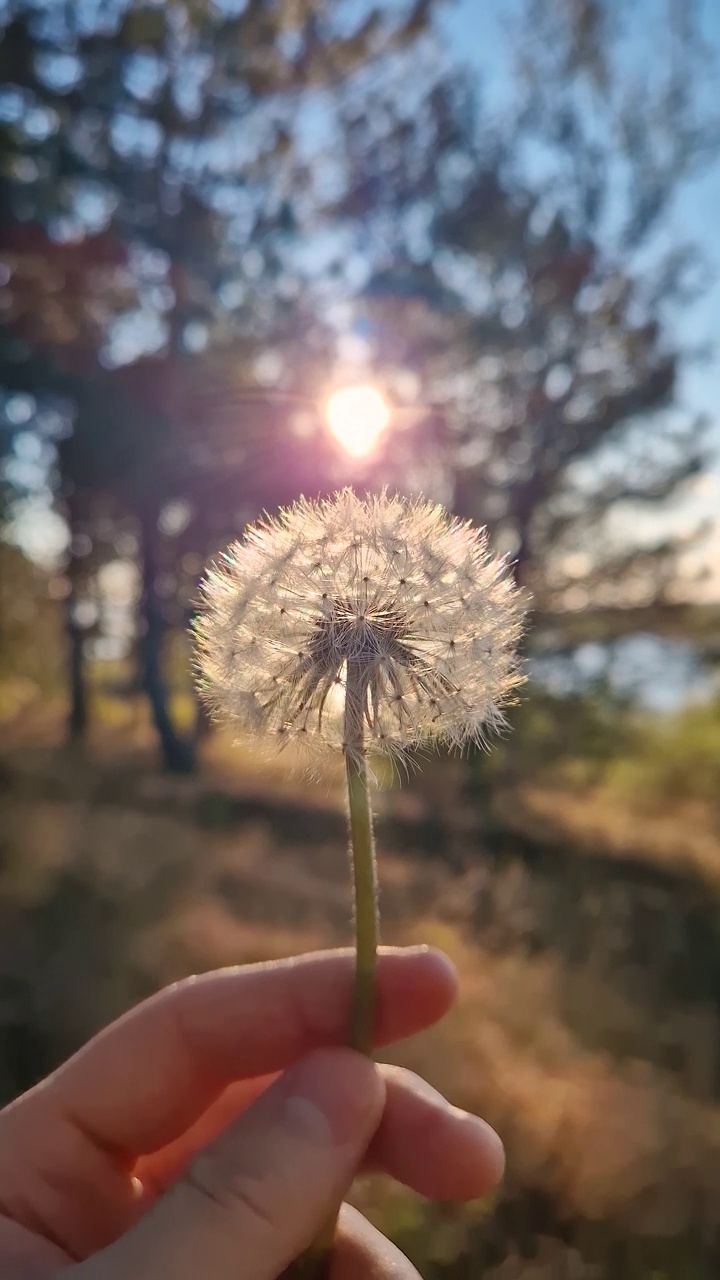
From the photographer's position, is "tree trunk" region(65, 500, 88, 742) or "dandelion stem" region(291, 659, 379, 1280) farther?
"tree trunk" region(65, 500, 88, 742)

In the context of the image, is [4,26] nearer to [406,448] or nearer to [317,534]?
[406,448]

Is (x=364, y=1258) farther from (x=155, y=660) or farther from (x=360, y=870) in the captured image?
(x=155, y=660)

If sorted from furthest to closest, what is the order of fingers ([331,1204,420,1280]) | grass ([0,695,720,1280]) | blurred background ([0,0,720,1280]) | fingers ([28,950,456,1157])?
blurred background ([0,0,720,1280]) → grass ([0,695,720,1280]) → fingers ([28,950,456,1157]) → fingers ([331,1204,420,1280])

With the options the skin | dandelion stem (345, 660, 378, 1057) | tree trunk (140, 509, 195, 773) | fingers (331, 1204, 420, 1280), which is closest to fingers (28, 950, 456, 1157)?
the skin

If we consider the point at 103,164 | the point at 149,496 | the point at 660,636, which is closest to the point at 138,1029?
the point at 660,636

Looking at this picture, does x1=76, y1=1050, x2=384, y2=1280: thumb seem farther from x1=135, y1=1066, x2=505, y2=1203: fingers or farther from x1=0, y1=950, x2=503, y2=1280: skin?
x1=135, y1=1066, x2=505, y2=1203: fingers

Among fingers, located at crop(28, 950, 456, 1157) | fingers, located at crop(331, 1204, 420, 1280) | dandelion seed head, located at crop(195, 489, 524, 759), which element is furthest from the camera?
fingers, located at crop(28, 950, 456, 1157)

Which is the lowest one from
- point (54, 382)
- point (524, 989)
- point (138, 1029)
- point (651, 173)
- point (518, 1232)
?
point (518, 1232)

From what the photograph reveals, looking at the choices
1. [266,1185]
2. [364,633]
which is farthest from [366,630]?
[266,1185]
